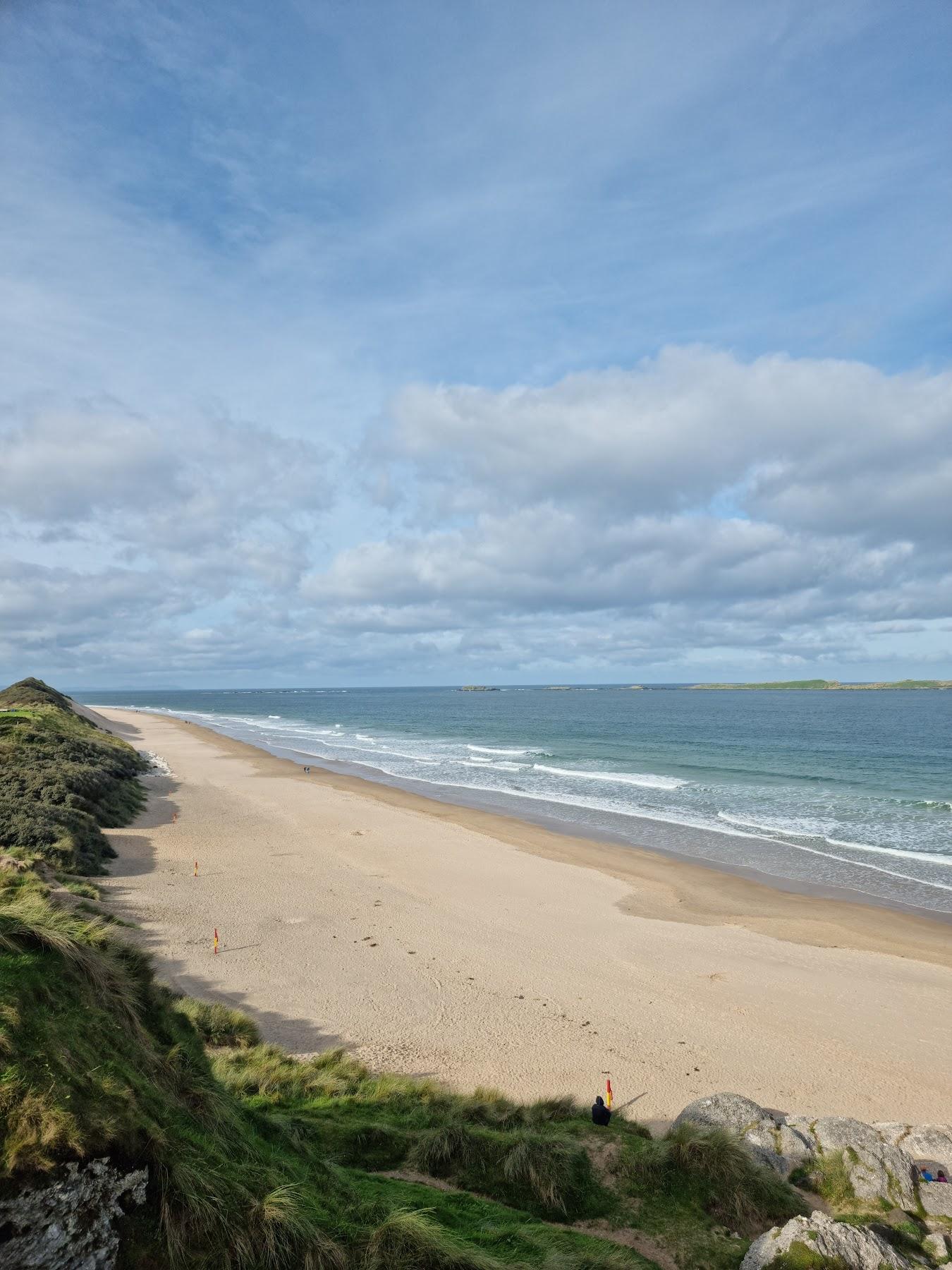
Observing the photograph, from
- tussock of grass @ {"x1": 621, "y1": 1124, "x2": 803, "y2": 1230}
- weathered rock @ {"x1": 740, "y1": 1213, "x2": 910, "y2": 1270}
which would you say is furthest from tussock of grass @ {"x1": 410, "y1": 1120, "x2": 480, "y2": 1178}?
weathered rock @ {"x1": 740, "y1": 1213, "x2": 910, "y2": 1270}

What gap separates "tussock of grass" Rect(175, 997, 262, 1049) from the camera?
11273 millimetres

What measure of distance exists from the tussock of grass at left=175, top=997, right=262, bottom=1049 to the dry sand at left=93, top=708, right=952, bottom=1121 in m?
0.88

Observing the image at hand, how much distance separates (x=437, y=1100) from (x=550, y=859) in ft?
55.0

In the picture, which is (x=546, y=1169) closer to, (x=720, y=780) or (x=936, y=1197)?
(x=936, y=1197)

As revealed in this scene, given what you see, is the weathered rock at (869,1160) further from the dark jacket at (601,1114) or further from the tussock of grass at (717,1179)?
the dark jacket at (601,1114)

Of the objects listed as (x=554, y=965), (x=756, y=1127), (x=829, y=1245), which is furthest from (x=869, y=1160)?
(x=554, y=965)

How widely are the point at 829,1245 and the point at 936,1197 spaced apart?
288cm

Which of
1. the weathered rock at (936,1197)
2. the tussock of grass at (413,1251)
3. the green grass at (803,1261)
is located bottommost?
the weathered rock at (936,1197)

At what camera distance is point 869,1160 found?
8070 mm

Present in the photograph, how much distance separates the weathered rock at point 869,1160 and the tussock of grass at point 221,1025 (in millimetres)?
8569

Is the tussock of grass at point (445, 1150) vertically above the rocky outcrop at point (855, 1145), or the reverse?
the tussock of grass at point (445, 1150)

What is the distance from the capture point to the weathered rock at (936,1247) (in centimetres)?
648

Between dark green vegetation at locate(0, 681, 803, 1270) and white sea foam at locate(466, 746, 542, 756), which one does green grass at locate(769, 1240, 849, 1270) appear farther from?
white sea foam at locate(466, 746, 542, 756)

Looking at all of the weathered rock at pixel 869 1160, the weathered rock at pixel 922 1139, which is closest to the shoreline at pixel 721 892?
the weathered rock at pixel 922 1139
